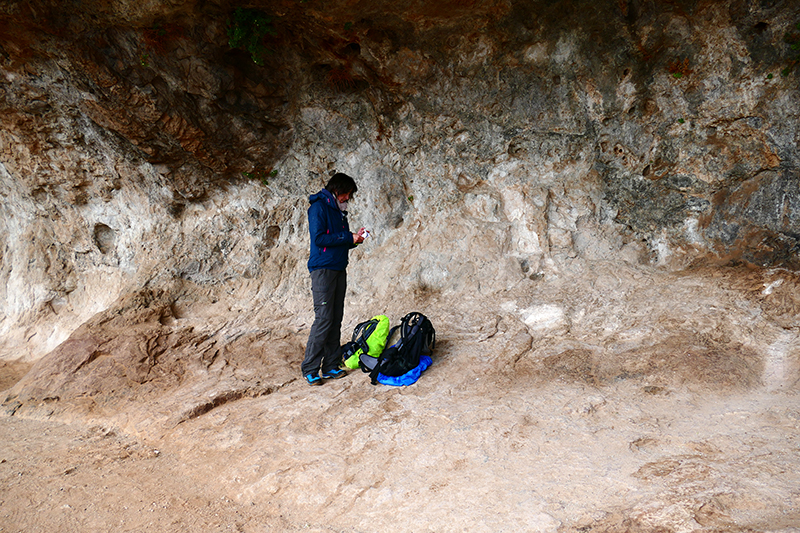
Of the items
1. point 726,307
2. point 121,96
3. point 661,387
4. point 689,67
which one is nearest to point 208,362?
point 121,96

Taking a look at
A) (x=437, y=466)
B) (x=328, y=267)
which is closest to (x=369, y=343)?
(x=328, y=267)

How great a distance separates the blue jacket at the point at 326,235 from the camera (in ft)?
15.2

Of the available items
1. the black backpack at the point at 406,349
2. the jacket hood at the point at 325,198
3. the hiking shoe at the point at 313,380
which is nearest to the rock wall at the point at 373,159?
the hiking shoe at the point at 313,380

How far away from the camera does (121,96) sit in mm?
5547

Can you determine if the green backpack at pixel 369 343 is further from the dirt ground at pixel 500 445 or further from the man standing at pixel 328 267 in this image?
the dirt ground at pixel 500 445

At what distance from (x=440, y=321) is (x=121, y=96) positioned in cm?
426

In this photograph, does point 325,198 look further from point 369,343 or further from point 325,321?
→ point 369,343

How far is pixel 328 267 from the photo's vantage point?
4691 mm

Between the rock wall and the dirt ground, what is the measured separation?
498mm

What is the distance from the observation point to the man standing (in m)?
4.65

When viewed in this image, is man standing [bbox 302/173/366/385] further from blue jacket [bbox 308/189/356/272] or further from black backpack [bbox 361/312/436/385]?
black backpack [bbox 361/312/436/385]

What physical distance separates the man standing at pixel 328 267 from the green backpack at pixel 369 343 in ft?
0.41

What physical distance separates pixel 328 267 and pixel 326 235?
0.98 ft

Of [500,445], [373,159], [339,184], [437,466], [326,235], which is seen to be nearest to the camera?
[437,466]
